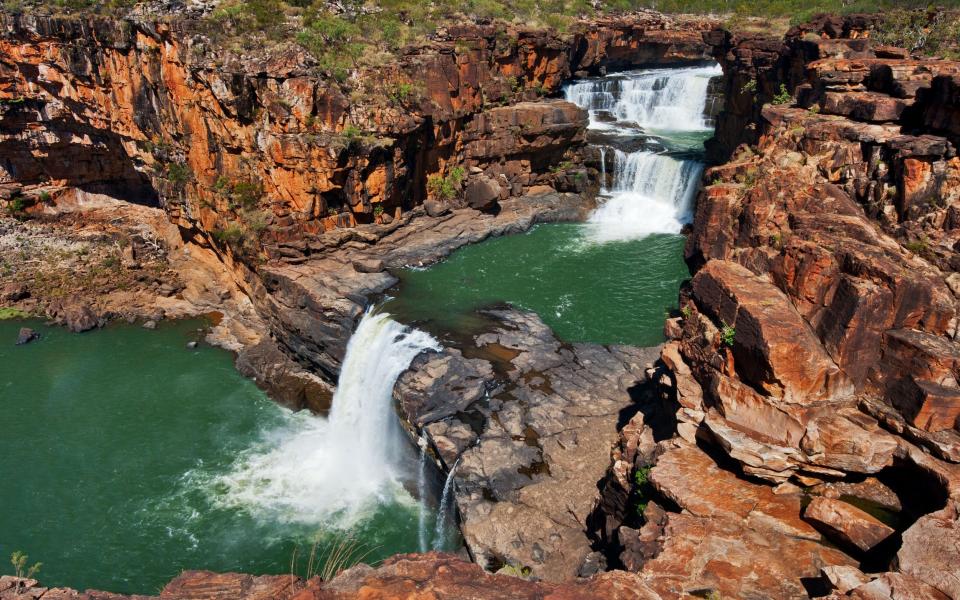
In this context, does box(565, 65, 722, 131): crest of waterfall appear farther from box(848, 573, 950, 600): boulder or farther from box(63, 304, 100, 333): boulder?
box(848, 573, 950, 600): boulder

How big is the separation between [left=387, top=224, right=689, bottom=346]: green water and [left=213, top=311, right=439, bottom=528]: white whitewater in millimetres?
1692

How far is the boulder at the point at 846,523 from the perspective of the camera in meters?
9.75

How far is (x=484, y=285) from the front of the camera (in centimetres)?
2488

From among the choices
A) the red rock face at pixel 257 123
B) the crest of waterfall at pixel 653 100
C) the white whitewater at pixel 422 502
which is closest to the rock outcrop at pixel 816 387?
the white whitewater at pixel 422 502

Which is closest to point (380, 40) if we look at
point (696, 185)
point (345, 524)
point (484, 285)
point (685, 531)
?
point (484, 285)

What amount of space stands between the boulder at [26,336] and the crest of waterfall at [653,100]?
98.6 feet

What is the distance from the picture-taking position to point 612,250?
27.8 metres

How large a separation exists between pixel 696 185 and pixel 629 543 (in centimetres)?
2222

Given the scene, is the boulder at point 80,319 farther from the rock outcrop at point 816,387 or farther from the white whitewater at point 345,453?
the rock outcrop at point 816,387

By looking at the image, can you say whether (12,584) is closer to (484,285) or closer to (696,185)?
(484,285)

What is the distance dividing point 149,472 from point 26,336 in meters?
11.7

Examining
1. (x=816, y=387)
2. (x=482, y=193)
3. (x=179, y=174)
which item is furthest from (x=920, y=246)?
(x=179, y=174)

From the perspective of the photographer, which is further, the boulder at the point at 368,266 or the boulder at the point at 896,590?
the boulder at the point at 368,266

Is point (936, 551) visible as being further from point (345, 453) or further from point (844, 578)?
point (345, 453)
